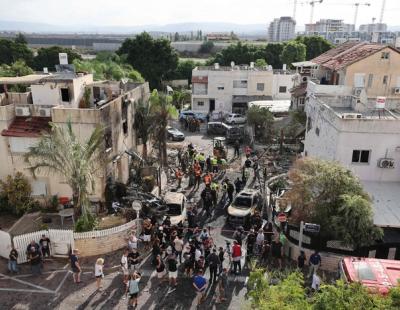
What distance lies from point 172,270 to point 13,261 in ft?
22.4

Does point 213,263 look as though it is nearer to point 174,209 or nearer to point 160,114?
point 174,209

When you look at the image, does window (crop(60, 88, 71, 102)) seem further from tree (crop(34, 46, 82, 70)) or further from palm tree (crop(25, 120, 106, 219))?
tree (crop(34, 46, 82, 70))

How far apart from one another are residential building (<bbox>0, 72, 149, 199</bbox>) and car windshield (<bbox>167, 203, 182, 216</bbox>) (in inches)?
156

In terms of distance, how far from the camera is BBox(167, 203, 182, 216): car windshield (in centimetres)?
2109

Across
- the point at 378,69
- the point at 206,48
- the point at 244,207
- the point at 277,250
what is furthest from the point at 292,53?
the point at 206,48

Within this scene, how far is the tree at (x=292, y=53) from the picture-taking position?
2753 inches

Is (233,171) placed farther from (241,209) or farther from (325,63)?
(325,63)

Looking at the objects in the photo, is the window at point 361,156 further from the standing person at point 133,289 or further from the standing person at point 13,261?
the standing person at point 13,261

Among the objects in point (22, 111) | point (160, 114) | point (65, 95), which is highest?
point (65, 95)

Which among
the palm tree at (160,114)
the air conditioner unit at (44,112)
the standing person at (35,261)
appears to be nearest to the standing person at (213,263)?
the standing person at (35,261)

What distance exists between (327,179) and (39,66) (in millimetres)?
65183

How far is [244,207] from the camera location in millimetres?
21891

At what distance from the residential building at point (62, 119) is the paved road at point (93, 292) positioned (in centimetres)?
581

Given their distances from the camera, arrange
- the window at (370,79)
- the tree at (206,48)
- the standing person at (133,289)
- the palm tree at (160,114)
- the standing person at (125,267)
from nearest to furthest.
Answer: the standing person at (133,289), the standing person at (125,267), the palm tree at (160,114), the window at (370,79), the tree at (206,48)
